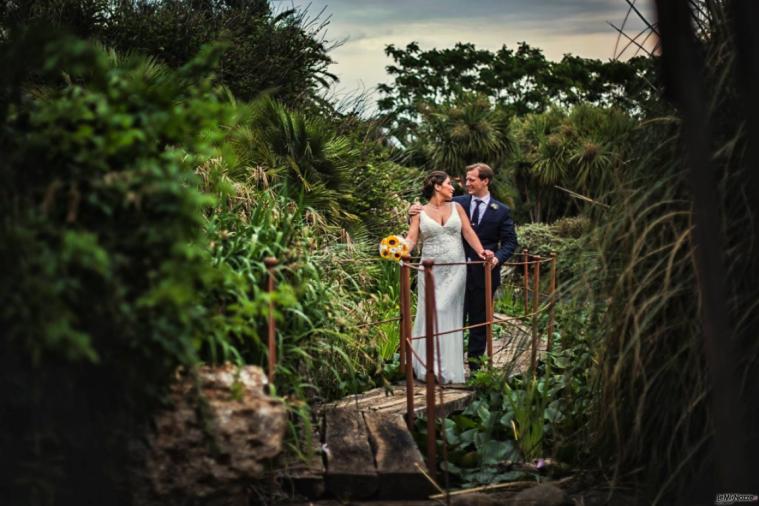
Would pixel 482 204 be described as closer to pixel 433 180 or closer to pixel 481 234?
pixel 481 234

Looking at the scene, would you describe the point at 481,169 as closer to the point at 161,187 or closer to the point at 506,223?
the point at 506,223

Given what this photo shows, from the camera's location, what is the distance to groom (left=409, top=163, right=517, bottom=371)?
26.1 ft

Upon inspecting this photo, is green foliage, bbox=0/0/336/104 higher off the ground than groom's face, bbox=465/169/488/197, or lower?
higher

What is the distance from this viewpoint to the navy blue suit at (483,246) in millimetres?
7847

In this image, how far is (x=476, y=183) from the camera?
8.14m

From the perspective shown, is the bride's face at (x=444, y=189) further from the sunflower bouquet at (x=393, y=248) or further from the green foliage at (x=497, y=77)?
the green foliage at (x=497, y=77)

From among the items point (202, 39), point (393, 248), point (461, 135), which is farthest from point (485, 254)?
point (461, 135)

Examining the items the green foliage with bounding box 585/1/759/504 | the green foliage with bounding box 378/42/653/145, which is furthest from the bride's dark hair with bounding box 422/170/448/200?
the green foliage with bounding box 378/42/653/145

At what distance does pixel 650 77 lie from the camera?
15.1ft

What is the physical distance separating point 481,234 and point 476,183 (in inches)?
18.9

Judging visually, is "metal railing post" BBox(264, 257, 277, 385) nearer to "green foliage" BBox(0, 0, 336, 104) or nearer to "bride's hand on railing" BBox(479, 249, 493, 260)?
"bride's hand on railing" BBox(479, 249, 493, 260)

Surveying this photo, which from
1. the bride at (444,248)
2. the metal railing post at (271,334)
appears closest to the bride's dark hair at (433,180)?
the bride at (444,248)

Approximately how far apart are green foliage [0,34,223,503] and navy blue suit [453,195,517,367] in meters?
4.70

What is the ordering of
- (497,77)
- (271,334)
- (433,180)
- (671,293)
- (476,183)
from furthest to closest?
1. (497,77)
2. (476,183)
3. (433,180)
4. (271,334)
5. (671,293)
